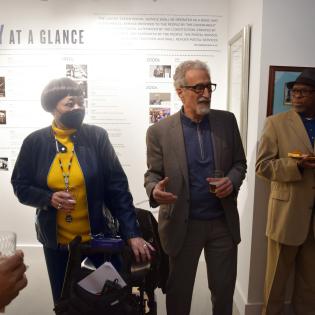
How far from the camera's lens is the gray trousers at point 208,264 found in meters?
1.79

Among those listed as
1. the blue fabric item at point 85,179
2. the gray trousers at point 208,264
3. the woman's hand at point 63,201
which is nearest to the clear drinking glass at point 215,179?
the gray trousers at point 208,264

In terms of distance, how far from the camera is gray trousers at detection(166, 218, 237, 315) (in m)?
1.79

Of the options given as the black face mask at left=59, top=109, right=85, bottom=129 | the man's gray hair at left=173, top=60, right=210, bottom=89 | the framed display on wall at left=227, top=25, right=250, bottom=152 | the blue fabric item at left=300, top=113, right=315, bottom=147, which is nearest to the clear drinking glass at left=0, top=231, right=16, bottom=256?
the black face mask at left=59, top=109, right=85, bottom=129

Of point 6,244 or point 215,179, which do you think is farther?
point 215,179

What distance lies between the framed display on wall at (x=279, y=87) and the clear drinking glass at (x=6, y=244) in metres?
1.76

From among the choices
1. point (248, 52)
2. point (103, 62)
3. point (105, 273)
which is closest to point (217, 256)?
point (105, 273)

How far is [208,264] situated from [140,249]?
63cm

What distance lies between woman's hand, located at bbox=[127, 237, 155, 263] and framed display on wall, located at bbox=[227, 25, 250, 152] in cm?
131

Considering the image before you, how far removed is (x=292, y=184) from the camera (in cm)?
192

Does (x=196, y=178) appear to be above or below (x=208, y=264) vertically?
above

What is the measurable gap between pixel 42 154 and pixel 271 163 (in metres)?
1.25

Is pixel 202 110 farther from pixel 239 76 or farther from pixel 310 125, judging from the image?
pixel 239 76

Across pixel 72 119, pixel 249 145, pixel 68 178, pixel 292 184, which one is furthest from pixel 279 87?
pixel 68 178

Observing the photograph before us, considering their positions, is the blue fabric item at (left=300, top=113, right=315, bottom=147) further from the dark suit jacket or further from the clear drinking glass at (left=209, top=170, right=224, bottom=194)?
the clear drinking glass at (left=209, top=170, right=224, bottom=194)
